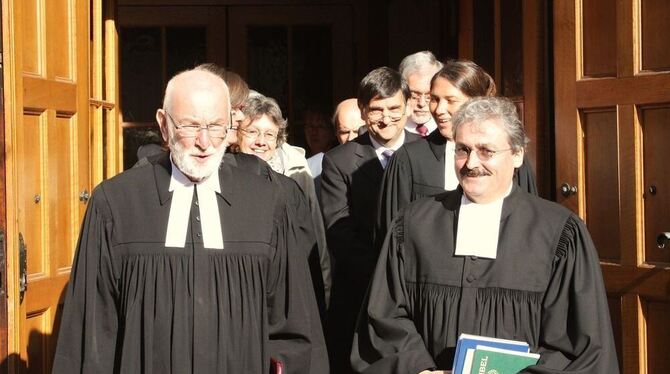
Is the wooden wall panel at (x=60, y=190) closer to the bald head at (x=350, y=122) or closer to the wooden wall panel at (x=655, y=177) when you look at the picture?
the bald head at (x=350, y=122)

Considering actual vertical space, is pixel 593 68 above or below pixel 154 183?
above

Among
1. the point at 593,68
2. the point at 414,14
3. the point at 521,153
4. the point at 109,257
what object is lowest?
the point at 109,257

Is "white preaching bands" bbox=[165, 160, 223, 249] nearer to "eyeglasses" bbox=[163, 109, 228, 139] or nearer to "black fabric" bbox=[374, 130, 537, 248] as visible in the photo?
"eyeglasses" bbox=[163, 109, 228, 139]

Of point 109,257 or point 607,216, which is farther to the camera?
point 607,216

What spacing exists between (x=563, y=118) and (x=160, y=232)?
111 inches

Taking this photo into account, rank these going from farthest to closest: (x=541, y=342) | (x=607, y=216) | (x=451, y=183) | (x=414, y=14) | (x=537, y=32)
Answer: (x=414, y=14) < (x=537, y=32) < (x=607, y=216) < (x=451, y=183) < (x=541, y=342)

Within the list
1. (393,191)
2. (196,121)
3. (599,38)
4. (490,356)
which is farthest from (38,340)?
(599,38)

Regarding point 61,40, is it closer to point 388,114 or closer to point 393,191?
point 388,114

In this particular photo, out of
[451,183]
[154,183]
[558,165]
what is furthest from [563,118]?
[154,183]

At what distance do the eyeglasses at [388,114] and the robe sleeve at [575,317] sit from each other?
2020 mm

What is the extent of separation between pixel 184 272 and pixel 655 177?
255 cm

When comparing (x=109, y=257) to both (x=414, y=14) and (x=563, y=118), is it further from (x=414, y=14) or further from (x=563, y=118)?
(x=414, y=14)

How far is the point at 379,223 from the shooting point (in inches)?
207

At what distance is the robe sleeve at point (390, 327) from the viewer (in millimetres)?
3881
